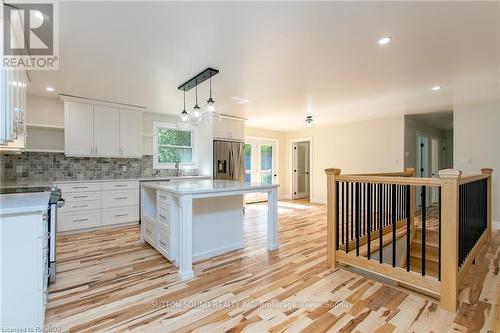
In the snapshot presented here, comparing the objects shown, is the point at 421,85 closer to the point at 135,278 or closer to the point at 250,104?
the point at 250,104

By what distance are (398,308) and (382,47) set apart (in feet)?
7.43

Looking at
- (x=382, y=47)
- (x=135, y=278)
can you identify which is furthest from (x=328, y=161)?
(x=135, y=278)

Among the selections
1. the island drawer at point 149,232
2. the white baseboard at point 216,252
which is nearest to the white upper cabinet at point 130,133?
the island drawer at point 149,232

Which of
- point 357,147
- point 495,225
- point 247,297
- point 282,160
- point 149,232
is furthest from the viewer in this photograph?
point 282,160

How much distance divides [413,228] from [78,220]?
17.0 ft

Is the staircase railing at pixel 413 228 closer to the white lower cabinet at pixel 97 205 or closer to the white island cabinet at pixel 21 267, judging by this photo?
the white island cabinet at pixel 21 267

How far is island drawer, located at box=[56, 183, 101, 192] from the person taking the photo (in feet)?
12.6

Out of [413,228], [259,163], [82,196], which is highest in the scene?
[259,163]

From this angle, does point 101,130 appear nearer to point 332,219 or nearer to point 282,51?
Answer: point 282,51

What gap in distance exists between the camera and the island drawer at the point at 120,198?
4.18 meters

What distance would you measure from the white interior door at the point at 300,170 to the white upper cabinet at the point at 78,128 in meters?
5.57

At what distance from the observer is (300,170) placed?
8102 millimetres

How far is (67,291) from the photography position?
84.7 inches

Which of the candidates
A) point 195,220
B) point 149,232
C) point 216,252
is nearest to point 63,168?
point 149,232
